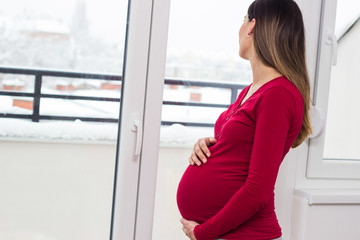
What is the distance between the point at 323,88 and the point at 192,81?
55 cm

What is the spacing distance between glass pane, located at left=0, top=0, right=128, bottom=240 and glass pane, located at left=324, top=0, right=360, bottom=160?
911mm

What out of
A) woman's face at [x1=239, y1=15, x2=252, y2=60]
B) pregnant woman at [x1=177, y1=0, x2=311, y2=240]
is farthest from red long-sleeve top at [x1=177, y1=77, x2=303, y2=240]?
woman's face at [x1=239, y1=15, x2=252, y2=60]

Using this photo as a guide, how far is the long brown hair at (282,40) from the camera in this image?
1.26 m

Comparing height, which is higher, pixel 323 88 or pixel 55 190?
pixel 323 88

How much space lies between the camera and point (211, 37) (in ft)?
5.50

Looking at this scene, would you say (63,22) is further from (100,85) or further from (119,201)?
(119,201)

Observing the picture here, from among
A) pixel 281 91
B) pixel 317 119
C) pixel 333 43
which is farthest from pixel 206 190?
pixel 333 43

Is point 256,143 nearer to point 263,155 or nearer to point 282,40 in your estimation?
point 263,155

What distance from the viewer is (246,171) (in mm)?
1262

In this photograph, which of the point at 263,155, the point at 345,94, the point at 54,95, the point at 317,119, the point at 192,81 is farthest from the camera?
the point at 345,94

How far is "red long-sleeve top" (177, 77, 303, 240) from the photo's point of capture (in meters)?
1.18

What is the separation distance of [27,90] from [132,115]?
36 centimetres

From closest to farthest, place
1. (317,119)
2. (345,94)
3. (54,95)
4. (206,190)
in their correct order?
(206,190) < (54,95) < (317,119) < (345,94)

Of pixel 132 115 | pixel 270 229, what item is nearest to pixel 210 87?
pixel 132 115
